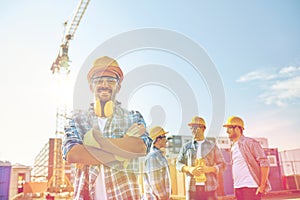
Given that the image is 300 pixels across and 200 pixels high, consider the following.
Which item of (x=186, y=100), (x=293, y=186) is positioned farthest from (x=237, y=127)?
(x=293, y=186)

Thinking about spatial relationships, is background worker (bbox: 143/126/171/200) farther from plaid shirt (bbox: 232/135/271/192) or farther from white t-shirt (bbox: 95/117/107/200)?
white t-shirt (bbox: 95/117/107/200)

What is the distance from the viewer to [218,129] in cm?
533

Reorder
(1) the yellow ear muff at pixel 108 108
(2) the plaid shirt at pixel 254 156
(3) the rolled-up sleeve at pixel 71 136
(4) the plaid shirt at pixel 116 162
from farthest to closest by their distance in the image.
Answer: (2) the plaid shirt at pixel 254 156 → (1) the yellow ear muff at pixel 108 108 → (3) the rolled-up sleeve at pixel 71 136 → (4) the plaid shirt at pixel 116 162

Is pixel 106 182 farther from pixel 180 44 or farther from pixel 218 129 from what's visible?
pixel 180 44

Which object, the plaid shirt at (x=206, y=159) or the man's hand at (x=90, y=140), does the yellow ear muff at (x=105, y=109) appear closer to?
the man's hand at (x=90, y=140)

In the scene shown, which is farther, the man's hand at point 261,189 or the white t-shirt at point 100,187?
the man's hand at point 261,189

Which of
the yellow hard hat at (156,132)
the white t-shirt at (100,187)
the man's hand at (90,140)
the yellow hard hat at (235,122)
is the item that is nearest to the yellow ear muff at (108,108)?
the man's hand at (90,140)

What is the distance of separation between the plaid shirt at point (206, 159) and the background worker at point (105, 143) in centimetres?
291

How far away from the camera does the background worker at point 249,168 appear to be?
4777mm

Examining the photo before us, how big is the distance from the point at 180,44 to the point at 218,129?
1.99 metres

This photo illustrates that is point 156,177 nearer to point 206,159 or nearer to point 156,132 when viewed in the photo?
point 156,132

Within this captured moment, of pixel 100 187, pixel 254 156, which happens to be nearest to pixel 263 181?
pixel 254 156

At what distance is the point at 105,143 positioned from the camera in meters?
2.48

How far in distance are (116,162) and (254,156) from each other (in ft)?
10.5
